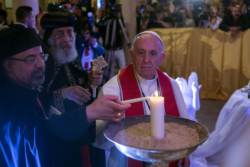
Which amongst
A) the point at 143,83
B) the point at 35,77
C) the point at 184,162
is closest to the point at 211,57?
the point at 143,83

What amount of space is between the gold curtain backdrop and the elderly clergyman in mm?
4794

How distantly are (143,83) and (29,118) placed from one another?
105cm

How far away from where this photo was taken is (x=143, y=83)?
2131 millimetres

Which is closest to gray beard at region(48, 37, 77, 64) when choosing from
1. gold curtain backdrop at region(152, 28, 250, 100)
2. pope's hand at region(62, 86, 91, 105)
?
pope's hand at region(62, 86, 91, 105)

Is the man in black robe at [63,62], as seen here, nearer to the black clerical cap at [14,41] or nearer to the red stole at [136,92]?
the red stole at [136,92]

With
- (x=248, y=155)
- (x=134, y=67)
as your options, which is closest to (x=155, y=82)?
(x=134, y=67)

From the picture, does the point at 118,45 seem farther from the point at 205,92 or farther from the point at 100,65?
the point at 100,65

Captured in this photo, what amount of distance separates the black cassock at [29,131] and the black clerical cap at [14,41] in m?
0.17

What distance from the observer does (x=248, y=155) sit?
2.83m

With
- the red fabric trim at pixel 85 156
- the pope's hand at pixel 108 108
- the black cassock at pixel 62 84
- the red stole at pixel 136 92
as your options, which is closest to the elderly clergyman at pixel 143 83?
the red stole at pixel 136 92

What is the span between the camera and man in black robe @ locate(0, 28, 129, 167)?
131 cm

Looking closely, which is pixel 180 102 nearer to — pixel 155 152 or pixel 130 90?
pixel 130 90

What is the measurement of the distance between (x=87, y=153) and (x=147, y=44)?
103 centimetres

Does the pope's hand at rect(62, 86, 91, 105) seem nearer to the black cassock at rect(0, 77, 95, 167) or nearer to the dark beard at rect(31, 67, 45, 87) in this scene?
the dark beard at rect(31, 67, 45, 87)
